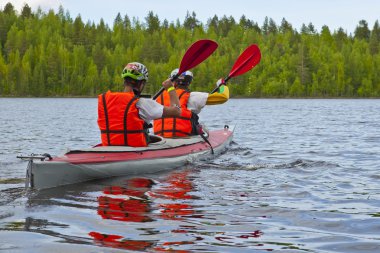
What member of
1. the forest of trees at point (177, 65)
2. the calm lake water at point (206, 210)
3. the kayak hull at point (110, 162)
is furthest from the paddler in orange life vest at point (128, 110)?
the forest of trees at point (177, 65)

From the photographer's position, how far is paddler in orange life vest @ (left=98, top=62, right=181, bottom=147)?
9727mm

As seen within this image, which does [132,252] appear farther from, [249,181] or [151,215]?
[249,181]

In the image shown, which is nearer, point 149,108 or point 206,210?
point 206,210

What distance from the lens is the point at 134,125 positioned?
9977mm

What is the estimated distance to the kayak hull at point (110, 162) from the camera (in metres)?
8.56

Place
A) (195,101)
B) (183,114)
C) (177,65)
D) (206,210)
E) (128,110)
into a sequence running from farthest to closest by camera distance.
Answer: (177,65) < (195,101) < (183,114) < (128,110) < (206,210)

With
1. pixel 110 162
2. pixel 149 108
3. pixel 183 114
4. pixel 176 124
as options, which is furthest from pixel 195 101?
pixel 110 162

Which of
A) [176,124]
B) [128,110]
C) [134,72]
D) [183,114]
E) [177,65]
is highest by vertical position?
[177,65]

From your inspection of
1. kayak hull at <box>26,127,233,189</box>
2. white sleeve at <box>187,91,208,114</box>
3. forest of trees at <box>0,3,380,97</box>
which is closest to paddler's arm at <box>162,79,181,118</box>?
kayak hull at <box>26,127,233,189</box>

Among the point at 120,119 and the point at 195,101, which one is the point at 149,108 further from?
the point at 195,101

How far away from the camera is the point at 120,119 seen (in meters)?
9.81

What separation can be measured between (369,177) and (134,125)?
14.8 ft

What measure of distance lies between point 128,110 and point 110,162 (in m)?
0.97

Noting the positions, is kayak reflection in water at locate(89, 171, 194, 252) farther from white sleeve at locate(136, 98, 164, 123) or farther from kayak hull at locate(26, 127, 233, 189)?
white sleeve at locate(136, 98, 164, 123)
